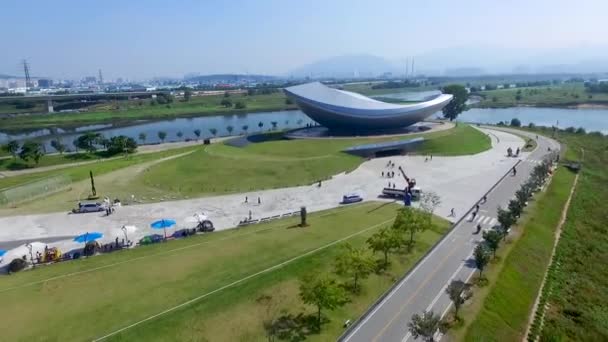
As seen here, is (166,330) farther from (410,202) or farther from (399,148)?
(399,148)

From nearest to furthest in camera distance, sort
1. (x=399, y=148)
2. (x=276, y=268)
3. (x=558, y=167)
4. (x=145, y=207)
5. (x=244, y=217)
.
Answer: (x=276, y=268) → (x=244, y=217) → (x=145, y=207) → (x=558, y=167) → (x=399, y=148)

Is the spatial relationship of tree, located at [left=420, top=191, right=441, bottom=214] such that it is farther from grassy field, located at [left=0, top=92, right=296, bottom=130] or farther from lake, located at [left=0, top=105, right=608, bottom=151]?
grassy field, located at [left=0, top=92, right=296, bottom=130]

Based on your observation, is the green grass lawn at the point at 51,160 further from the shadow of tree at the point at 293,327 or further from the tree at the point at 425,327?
the tree at the point at 425,327

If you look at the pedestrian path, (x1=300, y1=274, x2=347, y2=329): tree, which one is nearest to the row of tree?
the pedestrian path

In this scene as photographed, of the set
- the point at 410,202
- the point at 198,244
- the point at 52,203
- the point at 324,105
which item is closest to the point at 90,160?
the point at 52,203

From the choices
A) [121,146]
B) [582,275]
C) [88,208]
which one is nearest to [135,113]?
[121,146]

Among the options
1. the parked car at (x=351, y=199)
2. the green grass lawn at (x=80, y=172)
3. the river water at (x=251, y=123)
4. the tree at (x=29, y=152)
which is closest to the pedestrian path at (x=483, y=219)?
the parked car at (x=351, y=199)
